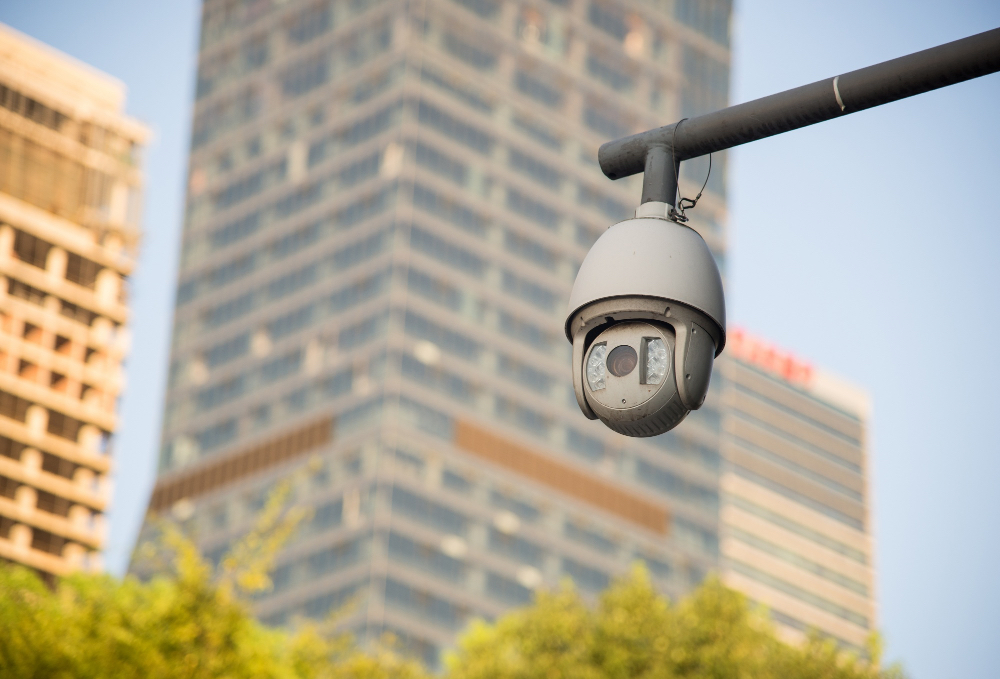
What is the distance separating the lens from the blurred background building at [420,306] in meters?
119

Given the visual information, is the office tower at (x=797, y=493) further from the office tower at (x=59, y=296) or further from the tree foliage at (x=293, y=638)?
the tree foliage at (x=293, y=638)

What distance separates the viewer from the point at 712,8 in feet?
542

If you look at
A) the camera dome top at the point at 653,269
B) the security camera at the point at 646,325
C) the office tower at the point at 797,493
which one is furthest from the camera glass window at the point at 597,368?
the office tower at the point at 797,493

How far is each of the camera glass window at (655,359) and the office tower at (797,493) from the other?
16095cm

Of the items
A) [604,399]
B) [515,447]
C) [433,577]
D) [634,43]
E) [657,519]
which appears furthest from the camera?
[634,43]

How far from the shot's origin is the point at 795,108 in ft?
18.9

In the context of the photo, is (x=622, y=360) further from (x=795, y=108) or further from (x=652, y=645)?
(x=652, y=645)

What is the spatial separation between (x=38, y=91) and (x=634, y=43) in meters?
56.0

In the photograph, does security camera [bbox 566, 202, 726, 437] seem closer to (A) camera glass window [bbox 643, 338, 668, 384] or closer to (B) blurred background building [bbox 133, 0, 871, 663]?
(A) camera glass window [bbox 643, 338, 668, 384]

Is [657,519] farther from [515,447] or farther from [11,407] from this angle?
[11,407]

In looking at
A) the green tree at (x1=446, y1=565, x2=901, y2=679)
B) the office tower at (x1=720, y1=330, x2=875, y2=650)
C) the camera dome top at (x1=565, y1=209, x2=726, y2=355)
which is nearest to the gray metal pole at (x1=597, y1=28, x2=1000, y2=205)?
the camera dome top at (x1=565, y1=209, x2=726, y2=355)

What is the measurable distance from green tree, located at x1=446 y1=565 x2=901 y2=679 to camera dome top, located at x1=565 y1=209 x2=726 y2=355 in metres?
25.9

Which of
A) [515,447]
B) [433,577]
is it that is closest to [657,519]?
[515,447]

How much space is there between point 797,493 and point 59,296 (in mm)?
90574
